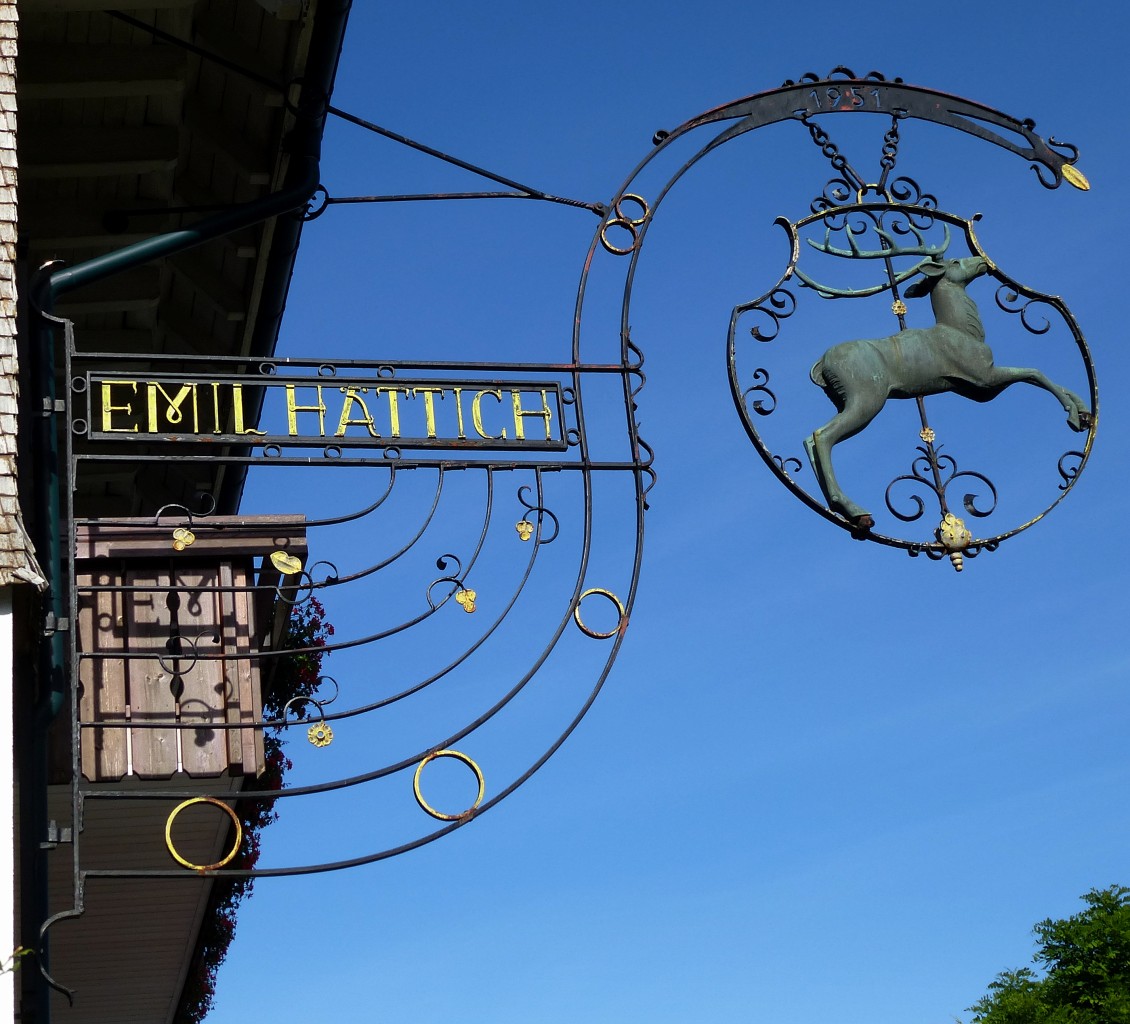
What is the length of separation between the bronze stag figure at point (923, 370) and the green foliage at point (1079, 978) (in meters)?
8.47

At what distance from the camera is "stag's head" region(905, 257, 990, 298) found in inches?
287

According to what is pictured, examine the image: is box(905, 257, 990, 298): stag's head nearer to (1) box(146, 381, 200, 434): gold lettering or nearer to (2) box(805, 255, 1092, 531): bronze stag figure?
(2) box(805, 255, 1092, 531): bronze stag figure

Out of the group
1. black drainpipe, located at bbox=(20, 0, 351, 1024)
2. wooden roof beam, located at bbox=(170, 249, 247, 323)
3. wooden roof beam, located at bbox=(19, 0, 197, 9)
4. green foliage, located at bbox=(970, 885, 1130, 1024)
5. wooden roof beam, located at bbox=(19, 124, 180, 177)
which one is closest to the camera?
black drainpipe, located at bbox=(20, 0, 351, 1024)

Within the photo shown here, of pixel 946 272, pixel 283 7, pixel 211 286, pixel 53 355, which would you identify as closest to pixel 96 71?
pixel 283 7

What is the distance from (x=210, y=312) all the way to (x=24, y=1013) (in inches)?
195

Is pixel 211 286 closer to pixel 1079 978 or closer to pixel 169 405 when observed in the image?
pixel 169 405

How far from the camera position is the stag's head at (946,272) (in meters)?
7.29

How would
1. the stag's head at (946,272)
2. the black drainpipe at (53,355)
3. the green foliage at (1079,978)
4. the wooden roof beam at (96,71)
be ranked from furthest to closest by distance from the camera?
the green foliage at (1079,978)
the wooden roof beam at (96,71)
the stag's head at (946,272)
the black drainpipe at (53,355)

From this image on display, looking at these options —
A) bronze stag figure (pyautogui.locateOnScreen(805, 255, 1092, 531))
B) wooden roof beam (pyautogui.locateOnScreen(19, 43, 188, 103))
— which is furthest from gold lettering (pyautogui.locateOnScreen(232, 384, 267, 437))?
wooden roof beam (pyautogui.locateOnScreen(19, 43, 188, 103))

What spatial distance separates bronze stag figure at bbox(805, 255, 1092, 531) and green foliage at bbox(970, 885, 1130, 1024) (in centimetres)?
847

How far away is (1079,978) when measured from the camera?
48.5 feet

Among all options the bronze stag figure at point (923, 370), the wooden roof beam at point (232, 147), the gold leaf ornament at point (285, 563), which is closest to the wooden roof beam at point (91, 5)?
the wooden roof beam at point (232, 147)

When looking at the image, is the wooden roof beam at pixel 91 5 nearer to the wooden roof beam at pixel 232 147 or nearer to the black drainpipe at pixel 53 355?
the black drainpipe at pixel 53 355

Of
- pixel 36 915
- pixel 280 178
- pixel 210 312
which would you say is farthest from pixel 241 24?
pixel 36 915
